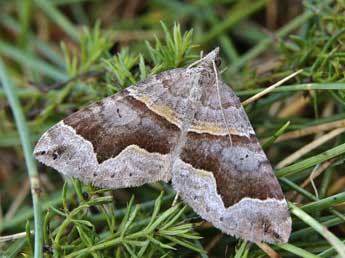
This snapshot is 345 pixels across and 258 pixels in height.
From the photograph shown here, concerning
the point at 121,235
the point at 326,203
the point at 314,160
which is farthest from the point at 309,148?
the point at 121,235

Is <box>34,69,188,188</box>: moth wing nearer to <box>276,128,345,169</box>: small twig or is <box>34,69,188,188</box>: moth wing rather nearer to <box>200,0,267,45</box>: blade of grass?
<box>276,128,345,169</box>: small twig

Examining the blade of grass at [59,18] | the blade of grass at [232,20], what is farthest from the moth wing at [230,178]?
the blade of grass at [59,18]

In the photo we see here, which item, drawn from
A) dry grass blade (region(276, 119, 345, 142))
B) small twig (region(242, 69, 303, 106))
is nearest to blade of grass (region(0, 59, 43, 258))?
small twig (region(242, 69, 303, 106))

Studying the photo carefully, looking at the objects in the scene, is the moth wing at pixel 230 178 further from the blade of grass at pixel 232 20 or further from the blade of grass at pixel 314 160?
the blade of grass at pixel 232 20

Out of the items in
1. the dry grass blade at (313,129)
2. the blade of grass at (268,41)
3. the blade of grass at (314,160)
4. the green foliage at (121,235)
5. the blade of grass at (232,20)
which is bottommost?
the dry grass blade at (313,129)

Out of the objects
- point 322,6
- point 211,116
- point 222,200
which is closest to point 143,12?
point 322,6

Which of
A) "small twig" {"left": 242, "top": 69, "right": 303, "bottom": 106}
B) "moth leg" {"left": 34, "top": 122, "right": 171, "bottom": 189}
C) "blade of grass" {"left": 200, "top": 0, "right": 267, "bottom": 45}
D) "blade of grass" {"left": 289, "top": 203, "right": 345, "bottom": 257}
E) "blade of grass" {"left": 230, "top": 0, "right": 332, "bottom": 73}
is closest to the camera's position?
"blade of grass" {"left": 289, "top": 203, "right": 345, "bottom": 257}

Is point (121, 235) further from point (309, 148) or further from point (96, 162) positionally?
point (309, 148)
